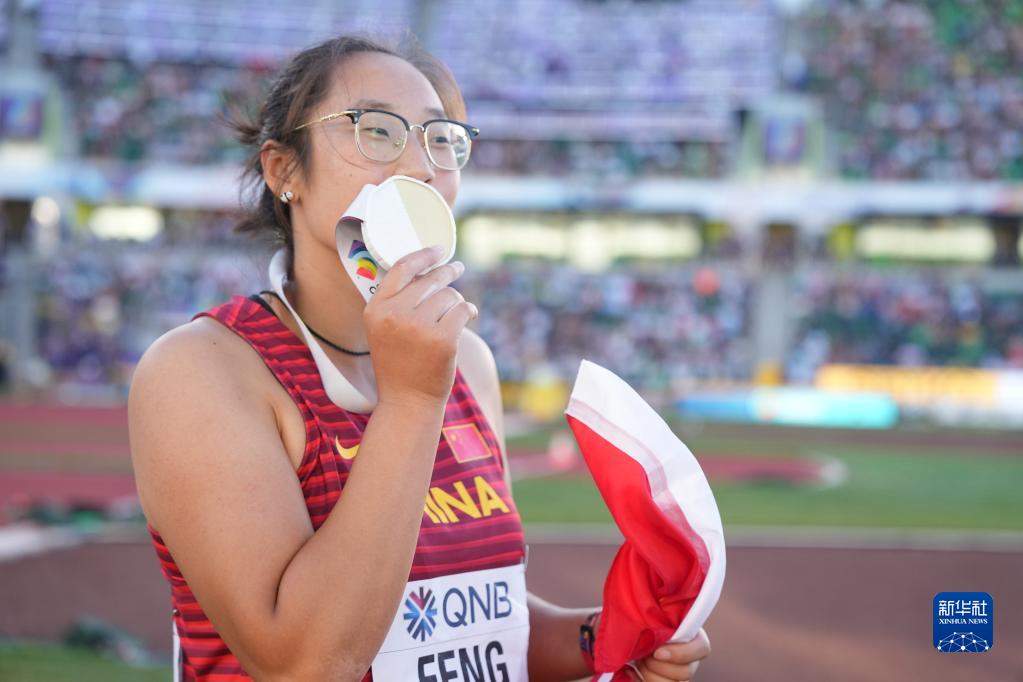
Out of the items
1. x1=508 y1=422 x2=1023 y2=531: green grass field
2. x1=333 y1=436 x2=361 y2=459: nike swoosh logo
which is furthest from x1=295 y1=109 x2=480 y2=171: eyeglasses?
x1=508 y1=422 x2=1023 y2=531: green grass field

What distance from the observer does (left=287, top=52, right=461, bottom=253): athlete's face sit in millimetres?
1782

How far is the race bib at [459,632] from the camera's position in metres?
1.73

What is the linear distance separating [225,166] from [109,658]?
1216 inches

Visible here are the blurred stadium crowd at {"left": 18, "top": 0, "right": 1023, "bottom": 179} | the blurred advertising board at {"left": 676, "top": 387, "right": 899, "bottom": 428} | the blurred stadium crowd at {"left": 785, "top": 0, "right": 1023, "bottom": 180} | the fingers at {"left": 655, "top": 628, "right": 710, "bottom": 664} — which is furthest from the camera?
the blurred stadium crowd at {"left": 18, "top": 0, "right": 1023, "bottom": 179}

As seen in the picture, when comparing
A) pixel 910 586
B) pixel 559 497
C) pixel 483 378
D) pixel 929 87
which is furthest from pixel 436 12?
pixel 483 378

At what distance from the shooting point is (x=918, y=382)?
26281mm

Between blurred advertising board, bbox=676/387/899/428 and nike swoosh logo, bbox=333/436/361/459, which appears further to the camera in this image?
blurred advertising board, bbox=676/387/899/428

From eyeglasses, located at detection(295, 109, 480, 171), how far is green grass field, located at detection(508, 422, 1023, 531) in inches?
363

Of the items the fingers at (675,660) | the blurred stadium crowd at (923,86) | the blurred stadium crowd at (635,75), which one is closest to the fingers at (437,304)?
the fingers at (675,660)

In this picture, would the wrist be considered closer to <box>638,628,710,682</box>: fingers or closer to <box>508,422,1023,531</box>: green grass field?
<box>638,628,710,682</box>: fingers

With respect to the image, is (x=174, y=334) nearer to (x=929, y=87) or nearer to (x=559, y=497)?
(x=559, y=497)

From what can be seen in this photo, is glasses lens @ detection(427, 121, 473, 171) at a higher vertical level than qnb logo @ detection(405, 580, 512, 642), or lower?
higher

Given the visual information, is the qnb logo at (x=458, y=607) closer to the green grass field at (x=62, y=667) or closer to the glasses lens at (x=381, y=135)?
the glasses lens at (x=381, y=135)

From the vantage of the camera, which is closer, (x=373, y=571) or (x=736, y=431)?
(x=373, y=571)
